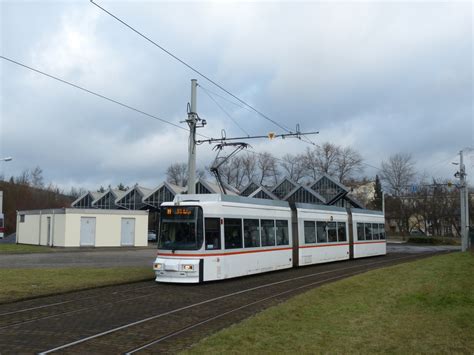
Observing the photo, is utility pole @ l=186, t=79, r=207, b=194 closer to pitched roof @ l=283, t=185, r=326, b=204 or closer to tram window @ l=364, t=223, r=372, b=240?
tram window @ l=364, t=223, r=372, b=240

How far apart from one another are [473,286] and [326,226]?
11.5m

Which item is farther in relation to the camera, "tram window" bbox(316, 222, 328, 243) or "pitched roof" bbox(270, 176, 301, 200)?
"pitched roof" bbox(270, 176, 301, 200)

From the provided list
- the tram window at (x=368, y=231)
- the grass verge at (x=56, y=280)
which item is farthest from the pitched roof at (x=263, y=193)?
the grass verge at (x=56, y=280)

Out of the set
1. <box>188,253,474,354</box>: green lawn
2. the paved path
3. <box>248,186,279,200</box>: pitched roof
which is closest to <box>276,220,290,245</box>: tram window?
the paved path

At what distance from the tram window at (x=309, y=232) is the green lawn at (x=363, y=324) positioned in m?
8.87

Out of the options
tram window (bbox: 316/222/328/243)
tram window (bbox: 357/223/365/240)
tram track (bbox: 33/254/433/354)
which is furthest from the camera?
tram window (bbox: 357/223/365/240)

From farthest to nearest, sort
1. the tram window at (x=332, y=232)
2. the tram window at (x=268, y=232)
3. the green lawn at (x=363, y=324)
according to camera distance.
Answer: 1. the tram window at (x=332, y=232)
2. the tram window at (x=268, y=232)
3. the green lawn at (x=363, y=324)

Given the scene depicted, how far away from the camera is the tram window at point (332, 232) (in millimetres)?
25094

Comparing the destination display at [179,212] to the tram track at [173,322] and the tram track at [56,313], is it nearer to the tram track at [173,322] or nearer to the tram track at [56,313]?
the tram track at [56,313]

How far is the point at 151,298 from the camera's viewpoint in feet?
41.1

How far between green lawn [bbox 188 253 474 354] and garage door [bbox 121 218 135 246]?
31.2 m

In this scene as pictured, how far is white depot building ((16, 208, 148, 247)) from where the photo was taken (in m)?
39.1

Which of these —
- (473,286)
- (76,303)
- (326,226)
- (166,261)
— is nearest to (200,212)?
(166,261)

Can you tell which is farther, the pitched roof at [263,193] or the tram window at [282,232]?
the pitched roof at [263,193]
